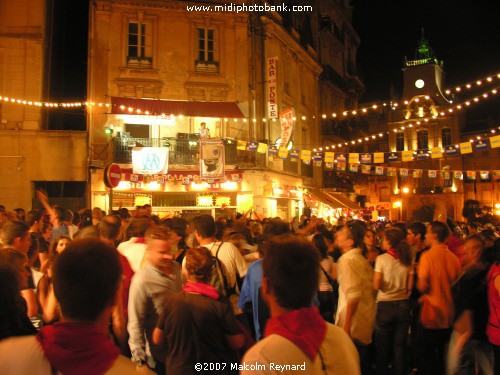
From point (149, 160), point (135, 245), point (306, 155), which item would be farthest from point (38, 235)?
point (306, 155)

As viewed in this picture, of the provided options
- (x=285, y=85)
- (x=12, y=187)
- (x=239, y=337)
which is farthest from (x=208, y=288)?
(x=285, y=85)

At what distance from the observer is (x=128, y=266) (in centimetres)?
517

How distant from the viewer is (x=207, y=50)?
20312 mm

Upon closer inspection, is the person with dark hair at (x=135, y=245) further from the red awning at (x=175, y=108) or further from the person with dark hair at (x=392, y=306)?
the red awning at (x=175, y=108)

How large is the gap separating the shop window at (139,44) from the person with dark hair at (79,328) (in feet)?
60.9

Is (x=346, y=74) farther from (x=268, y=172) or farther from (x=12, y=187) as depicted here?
(x=12, y=187)

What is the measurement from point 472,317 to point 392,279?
3.54 feet

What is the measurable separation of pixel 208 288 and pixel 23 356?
195 cm

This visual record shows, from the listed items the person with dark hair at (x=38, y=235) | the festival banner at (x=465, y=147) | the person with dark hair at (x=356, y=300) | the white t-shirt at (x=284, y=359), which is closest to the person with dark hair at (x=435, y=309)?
the person with dark hair at (x=356, y=300)

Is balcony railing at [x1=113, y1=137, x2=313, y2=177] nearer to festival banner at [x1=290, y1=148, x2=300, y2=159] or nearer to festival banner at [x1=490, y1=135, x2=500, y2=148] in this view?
festival banner at [x1=290, y1=148, x2=300, y2=159]

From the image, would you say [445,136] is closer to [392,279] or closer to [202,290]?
[392,279]

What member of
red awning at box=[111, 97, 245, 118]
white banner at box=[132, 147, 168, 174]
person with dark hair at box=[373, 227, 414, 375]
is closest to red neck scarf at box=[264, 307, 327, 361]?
person with dark hair at box=[373, 227, 414, 375]

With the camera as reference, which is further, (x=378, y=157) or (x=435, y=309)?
(x=378, y=157)

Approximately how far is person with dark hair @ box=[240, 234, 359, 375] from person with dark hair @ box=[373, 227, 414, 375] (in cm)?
364
